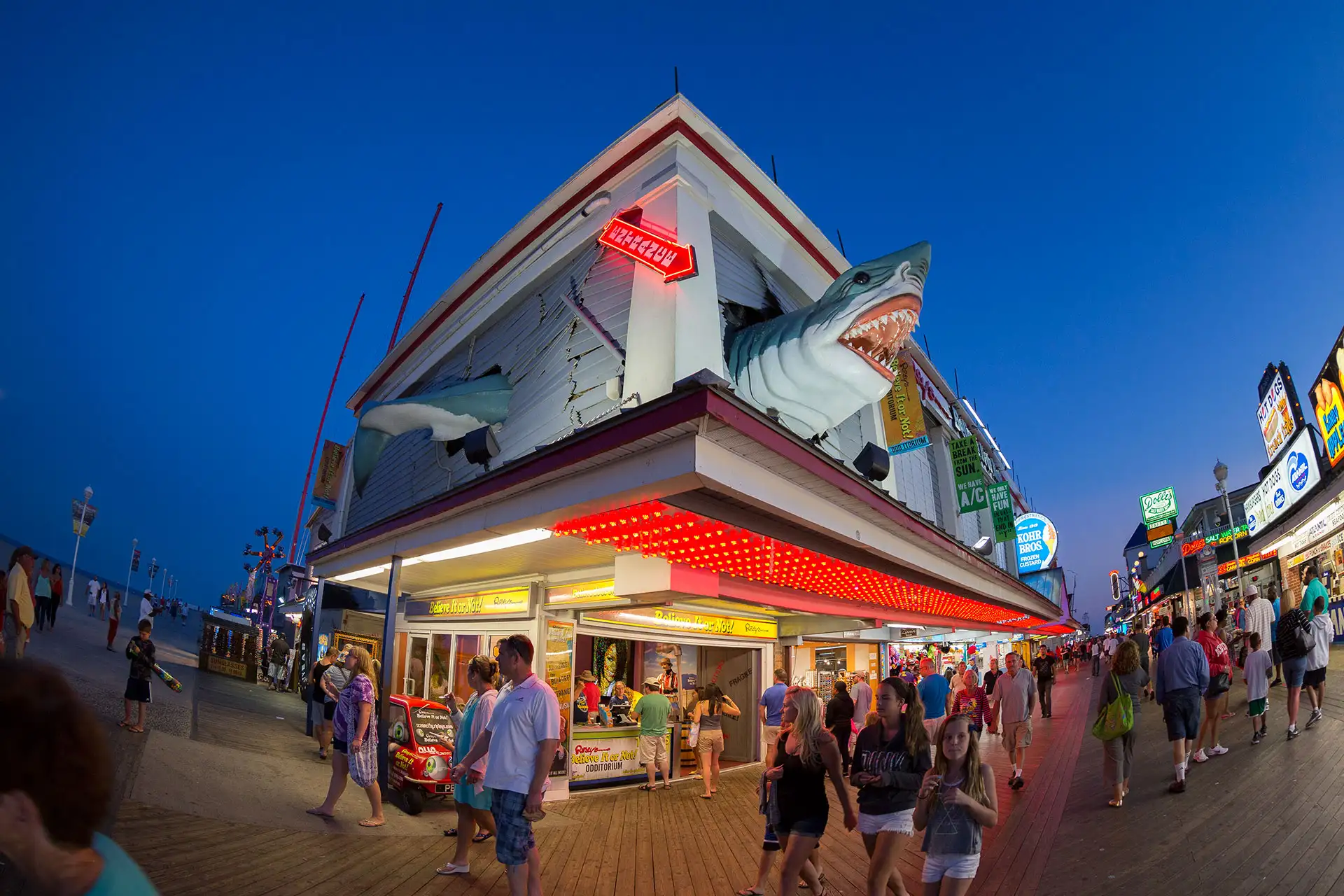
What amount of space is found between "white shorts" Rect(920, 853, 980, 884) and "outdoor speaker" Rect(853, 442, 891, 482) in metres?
8.07

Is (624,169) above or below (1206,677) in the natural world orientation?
above

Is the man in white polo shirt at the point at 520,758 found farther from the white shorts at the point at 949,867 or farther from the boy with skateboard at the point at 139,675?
the boy with skateboard at the point at 139,675

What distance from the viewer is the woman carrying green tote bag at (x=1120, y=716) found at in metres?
7.20

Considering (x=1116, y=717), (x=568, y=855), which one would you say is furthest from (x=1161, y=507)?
(x=568, y=855)

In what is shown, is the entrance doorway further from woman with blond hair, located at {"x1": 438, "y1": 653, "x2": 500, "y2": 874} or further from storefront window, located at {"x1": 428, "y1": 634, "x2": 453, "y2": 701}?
woman with blond hair, located at {"x1": 438, "y1": 653, "x2": 500, "y2": 874}

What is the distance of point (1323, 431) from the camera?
19516mm

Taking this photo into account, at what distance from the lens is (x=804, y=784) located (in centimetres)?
468

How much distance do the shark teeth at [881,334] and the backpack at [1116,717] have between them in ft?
14.5

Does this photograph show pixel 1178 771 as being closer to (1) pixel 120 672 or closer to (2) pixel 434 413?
(2) pixel 434 413

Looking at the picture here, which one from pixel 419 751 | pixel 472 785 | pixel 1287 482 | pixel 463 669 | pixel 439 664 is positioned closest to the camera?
pixel 472 785

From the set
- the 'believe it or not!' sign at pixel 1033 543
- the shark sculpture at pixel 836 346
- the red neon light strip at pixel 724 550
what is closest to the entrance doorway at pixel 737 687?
the red neon light strip at pixel 724 550

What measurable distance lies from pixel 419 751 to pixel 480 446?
4.38 meters

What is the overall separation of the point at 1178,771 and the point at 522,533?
295 inches

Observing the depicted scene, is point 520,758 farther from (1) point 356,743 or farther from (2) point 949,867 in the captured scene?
(1) point 356,743
